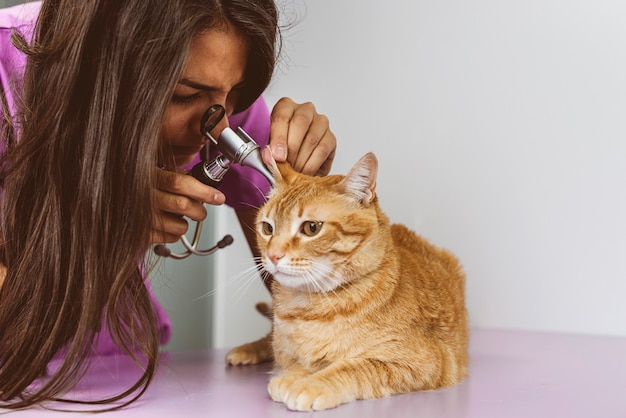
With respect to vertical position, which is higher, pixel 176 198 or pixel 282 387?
pixel 176 198

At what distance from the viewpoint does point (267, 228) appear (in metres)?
1.12

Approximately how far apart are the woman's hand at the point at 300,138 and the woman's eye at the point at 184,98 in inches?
6.1

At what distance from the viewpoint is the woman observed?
Answer: 3.10 feet

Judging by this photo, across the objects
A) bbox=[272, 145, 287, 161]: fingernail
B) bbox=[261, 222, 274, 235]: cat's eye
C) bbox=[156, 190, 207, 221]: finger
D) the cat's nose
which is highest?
bbox=[272, 145, 287, 161]: fingernail

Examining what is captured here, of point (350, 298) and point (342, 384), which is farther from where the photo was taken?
point (350, 298)

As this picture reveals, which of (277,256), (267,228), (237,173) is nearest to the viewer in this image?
(277,256)

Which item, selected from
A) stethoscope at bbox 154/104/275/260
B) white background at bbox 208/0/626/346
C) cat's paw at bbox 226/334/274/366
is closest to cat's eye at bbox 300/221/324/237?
stethoscope at bbox 154/104/275/260

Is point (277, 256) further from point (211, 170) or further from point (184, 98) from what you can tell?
point (184, 98)

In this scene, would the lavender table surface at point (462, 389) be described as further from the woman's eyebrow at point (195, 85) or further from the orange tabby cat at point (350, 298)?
the woman's eyebrow at point (195, 85)

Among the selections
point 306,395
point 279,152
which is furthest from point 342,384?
point 279,152

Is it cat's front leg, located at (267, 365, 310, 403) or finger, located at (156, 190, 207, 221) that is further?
finger, located at (156, 190, 207, 221)

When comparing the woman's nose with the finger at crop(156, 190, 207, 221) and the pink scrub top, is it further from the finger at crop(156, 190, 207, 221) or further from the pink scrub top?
the pink scrub top

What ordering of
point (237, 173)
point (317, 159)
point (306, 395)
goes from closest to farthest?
point (306, 395)
point (317, 159)
point (237, 173)

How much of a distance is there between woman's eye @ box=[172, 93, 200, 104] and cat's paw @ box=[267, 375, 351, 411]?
0.48 m
